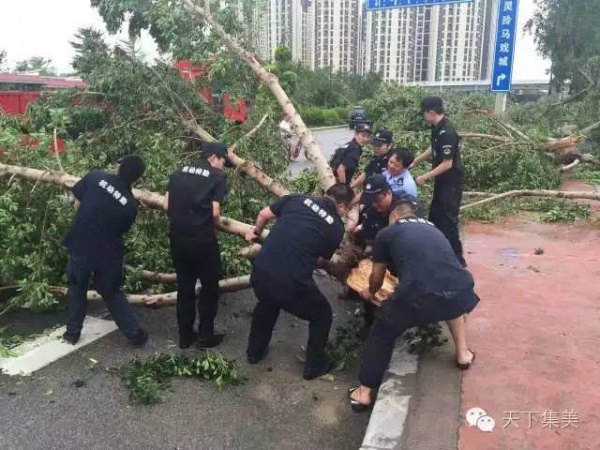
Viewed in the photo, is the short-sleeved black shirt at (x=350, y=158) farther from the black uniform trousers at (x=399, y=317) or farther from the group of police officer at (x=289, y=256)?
the black uniform trousers at (x=399, y=317)

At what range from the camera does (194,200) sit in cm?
388

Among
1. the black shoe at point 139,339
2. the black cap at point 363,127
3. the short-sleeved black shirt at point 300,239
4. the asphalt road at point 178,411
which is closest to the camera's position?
the asphalt road at point 178,411

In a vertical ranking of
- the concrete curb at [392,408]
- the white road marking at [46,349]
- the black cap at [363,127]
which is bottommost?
the white road marking at [46,349]

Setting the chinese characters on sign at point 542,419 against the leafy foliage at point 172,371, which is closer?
the chinese characters on sign at point 542,419

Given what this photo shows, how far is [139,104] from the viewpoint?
6051 millimetres

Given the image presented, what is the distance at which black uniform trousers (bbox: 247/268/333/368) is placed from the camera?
3541 mm

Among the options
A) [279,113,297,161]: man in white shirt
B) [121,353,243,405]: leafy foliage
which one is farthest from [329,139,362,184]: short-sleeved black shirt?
[121,353,243,405]: leafy foliage

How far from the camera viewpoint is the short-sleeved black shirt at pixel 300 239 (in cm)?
350


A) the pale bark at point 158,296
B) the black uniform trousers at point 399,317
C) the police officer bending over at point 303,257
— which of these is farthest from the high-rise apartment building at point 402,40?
the black uniform trousers at point 399,317

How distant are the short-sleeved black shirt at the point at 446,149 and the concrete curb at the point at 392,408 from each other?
1.90 metres

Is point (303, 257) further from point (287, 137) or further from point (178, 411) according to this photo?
point (287, 137)

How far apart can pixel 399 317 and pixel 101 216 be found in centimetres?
224

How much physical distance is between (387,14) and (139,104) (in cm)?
4266

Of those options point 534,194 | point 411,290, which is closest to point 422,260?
point 411,290
